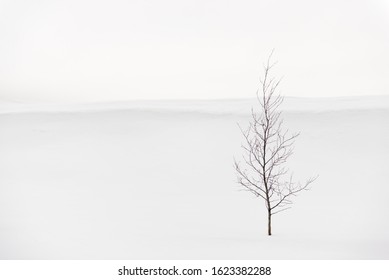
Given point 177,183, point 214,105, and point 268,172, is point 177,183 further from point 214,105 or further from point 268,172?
point 214,105

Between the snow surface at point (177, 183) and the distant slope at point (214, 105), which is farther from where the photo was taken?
the distant slope at point (214, 105)

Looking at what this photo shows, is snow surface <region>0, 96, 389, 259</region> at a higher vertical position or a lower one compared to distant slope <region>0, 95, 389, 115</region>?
lower

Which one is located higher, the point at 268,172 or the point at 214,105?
the point at 214,105

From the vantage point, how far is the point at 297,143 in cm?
1977

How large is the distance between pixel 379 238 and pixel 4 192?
10.5 meters

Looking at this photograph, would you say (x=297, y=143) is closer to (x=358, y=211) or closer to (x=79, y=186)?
(x=358, y=211)

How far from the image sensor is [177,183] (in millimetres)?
17719

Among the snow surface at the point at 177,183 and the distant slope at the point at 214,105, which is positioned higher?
the distant slope at the point at 214,105

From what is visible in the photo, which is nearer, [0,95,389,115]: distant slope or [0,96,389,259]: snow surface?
[0,96,389,259]: snow surface

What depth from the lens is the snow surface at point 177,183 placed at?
35.4 feet

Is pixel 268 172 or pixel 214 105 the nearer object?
pixel 268 172

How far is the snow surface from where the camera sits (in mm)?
10781

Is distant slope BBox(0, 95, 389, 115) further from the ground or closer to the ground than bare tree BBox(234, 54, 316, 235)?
further from the ground

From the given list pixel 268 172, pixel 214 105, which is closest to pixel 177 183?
pixel 268 172
